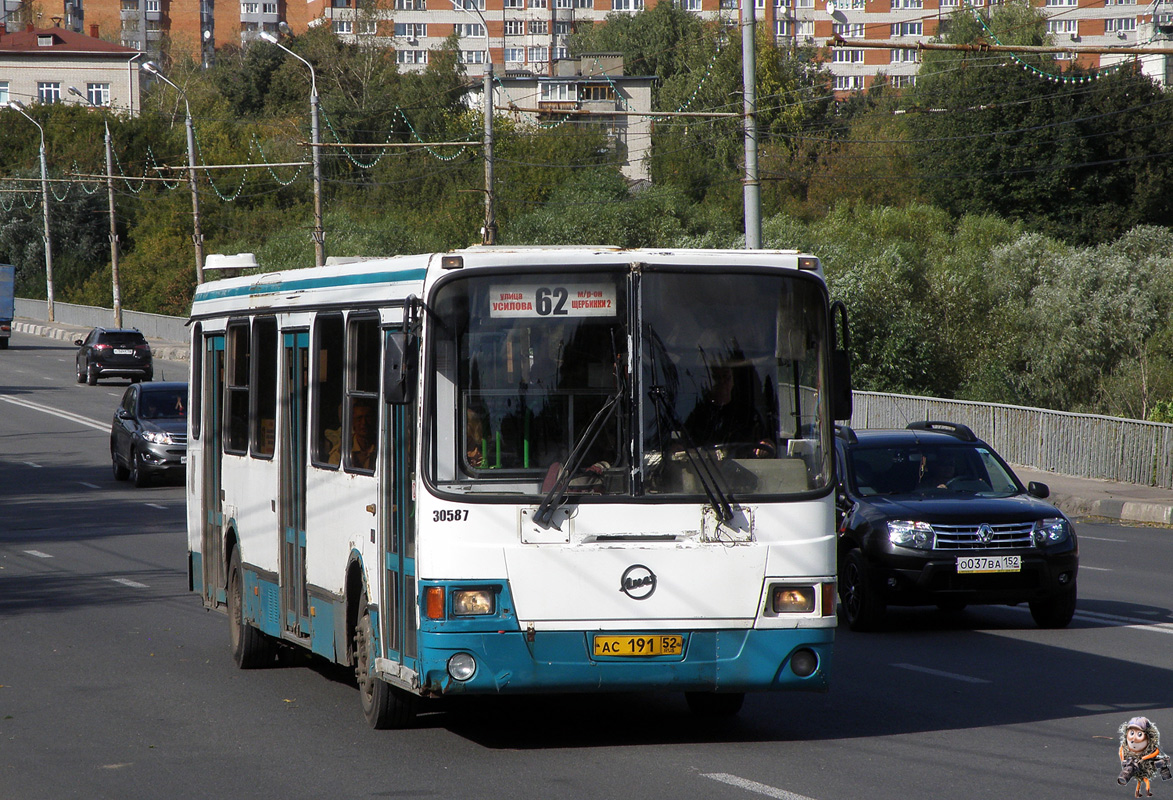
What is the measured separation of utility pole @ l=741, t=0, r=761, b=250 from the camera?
22.0 metres

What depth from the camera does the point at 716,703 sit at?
8.61 metres

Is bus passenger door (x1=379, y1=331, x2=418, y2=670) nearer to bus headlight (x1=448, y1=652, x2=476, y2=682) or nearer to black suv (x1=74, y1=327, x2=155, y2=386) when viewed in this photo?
bus headlight (x1=448, y1=652, x2=476, y2=682)

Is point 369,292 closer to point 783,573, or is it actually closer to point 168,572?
point 783,573

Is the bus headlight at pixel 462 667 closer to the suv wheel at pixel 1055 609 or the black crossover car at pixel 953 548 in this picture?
the black crossover car at pixel 953 548

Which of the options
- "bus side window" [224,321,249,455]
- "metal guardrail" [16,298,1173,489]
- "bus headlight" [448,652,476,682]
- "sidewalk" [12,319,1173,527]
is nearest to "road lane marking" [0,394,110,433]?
"metal guardrail" [16,298,1173,489]

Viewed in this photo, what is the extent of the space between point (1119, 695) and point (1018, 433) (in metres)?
21.6

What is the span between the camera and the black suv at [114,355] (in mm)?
47156

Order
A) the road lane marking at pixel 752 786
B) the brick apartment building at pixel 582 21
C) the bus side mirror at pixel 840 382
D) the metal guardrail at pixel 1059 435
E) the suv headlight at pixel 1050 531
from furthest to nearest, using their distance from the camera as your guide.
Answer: the brick apartment building at pixel 582 21
the metal guardrail at pixel 1059 435
the suv headlight at pixel 1050 531
the bus side mirror at pixel 840 382
the road lane marking at pixel 752 786

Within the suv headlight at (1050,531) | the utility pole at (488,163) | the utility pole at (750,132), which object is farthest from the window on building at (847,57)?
the suv headlight at (1050,531)

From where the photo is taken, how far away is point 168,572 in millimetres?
15891

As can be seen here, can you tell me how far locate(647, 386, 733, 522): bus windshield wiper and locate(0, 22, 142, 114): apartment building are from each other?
386ft

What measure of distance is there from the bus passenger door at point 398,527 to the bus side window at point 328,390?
2.58 ft

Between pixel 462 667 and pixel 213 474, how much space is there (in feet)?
14.6

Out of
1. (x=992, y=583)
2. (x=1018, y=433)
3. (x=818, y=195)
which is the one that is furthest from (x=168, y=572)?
(x=818, y=195)
